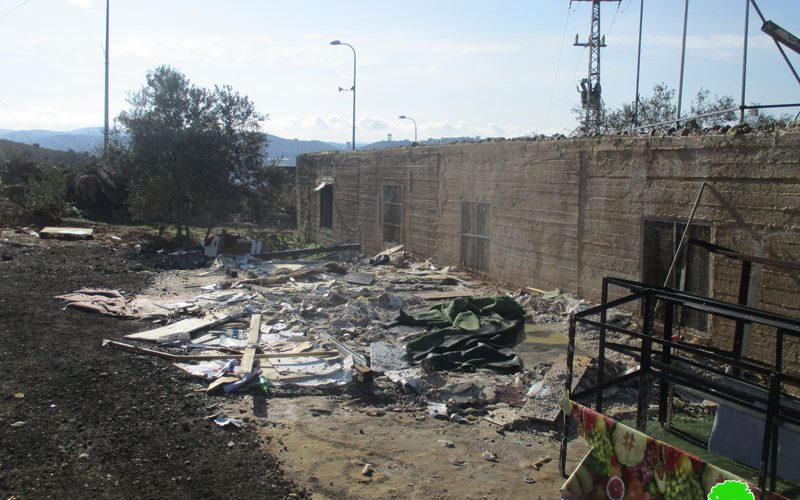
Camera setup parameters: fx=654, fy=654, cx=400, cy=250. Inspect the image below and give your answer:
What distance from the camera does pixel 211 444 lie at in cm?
594

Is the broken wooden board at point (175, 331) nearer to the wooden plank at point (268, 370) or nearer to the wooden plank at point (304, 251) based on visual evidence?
the wooden plank at point (268, 370)

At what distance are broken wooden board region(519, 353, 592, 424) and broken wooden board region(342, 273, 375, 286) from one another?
7.19 metres

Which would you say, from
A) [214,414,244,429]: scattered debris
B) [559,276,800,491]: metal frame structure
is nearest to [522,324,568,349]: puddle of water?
[559,276,800,491]: metal frame structure

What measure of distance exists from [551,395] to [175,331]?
5.89 meters

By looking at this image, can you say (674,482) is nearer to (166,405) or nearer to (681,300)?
(681,300)

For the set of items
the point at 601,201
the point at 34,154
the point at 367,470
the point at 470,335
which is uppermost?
the point at 34,154

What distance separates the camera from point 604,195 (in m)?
10.5

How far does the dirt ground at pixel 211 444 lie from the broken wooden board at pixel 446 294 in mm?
3877

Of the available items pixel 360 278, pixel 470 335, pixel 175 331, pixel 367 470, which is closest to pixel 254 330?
pixel 175 331

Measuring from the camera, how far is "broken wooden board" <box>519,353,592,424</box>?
6633mm

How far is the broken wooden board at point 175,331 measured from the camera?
31.9 feet

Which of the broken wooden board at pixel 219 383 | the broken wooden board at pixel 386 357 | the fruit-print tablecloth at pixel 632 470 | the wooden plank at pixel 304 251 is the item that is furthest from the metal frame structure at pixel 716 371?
the wooden plank at pixel 304 251

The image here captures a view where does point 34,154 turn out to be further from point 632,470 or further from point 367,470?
point 632,470

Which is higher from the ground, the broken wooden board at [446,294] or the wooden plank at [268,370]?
the broken wooden board at [446,294]
